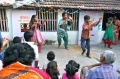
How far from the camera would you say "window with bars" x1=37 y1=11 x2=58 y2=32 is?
9.41 metres

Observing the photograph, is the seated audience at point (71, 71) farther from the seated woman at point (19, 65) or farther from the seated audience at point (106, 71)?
the seated woman at point (19, 65)

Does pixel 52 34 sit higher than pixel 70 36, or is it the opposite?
pixel 52 34

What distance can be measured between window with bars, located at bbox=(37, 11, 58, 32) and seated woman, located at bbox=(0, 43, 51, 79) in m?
7.44

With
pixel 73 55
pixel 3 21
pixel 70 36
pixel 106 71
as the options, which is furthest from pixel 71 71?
pixel 3 21

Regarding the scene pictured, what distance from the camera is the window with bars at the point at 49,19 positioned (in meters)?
9.41

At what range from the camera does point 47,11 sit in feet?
30.2

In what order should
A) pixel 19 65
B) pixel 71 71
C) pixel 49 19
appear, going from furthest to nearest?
pixel 49 19 → pixel 71 71 → pixel 19 65

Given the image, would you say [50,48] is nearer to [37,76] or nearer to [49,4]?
[49,4]

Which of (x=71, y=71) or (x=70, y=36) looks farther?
(x=70, y=36)

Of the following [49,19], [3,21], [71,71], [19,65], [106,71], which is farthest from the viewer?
[49,19]

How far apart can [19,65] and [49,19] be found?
7735 mm

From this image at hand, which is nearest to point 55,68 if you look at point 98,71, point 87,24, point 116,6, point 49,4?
point 98,71

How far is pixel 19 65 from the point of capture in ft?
6.14

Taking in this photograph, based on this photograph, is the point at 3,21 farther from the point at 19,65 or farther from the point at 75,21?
the point at 19,65
